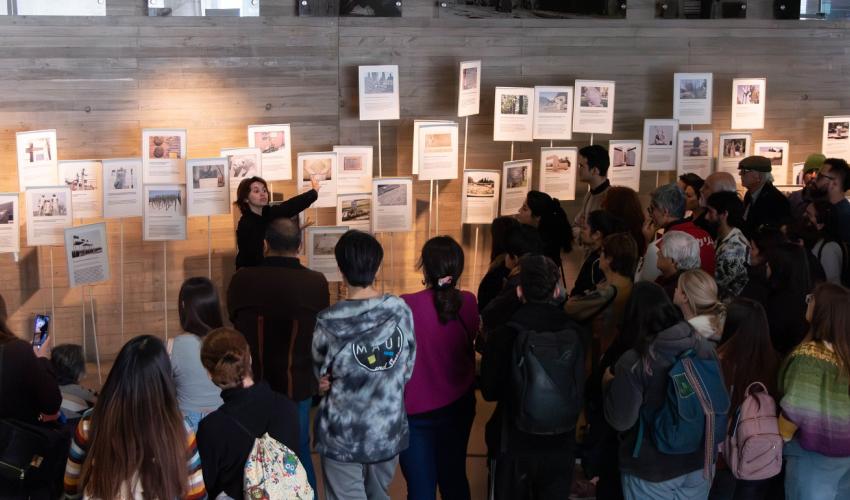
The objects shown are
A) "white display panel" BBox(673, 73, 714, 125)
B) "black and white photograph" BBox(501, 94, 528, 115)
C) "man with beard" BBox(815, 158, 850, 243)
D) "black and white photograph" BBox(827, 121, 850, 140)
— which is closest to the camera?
"man with beard" BBox(815, 158, 850, 243)

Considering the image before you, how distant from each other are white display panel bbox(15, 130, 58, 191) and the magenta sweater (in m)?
4.16

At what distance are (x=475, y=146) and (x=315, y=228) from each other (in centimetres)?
187

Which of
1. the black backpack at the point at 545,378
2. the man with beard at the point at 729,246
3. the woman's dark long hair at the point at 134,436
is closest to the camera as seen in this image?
the woman's dark long hair at the point at 134,436

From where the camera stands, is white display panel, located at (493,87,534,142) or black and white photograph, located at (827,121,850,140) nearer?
white display panel, located at (493,87,534,142)

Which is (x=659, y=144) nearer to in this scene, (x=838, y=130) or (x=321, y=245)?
(x=838, y=130)

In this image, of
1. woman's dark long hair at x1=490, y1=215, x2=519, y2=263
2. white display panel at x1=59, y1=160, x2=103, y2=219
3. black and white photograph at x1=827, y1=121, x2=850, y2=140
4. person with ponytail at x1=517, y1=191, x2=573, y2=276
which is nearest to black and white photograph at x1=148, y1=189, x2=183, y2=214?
white display panel at x1=59, y1=160, x2=103, y2=219

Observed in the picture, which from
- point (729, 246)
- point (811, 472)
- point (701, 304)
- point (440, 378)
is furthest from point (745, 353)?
point (729, 246)

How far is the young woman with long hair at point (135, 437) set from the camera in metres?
3.23

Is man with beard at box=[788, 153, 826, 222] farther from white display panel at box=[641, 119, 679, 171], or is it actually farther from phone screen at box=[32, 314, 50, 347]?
phone screen at box=[32, 314, 50, 347]

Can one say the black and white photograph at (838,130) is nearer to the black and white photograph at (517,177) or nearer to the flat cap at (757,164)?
the flat cap at (757,164)

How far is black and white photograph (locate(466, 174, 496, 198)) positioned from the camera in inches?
333

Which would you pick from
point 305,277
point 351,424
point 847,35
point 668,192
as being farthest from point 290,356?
point 847,35

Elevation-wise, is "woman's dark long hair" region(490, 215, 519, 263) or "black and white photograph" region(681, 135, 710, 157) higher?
"black and white photograph" region(681, 135, 710, 157)

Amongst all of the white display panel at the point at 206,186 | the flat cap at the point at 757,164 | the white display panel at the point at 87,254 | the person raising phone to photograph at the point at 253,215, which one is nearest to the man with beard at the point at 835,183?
the flat cap at the point at 757,164
